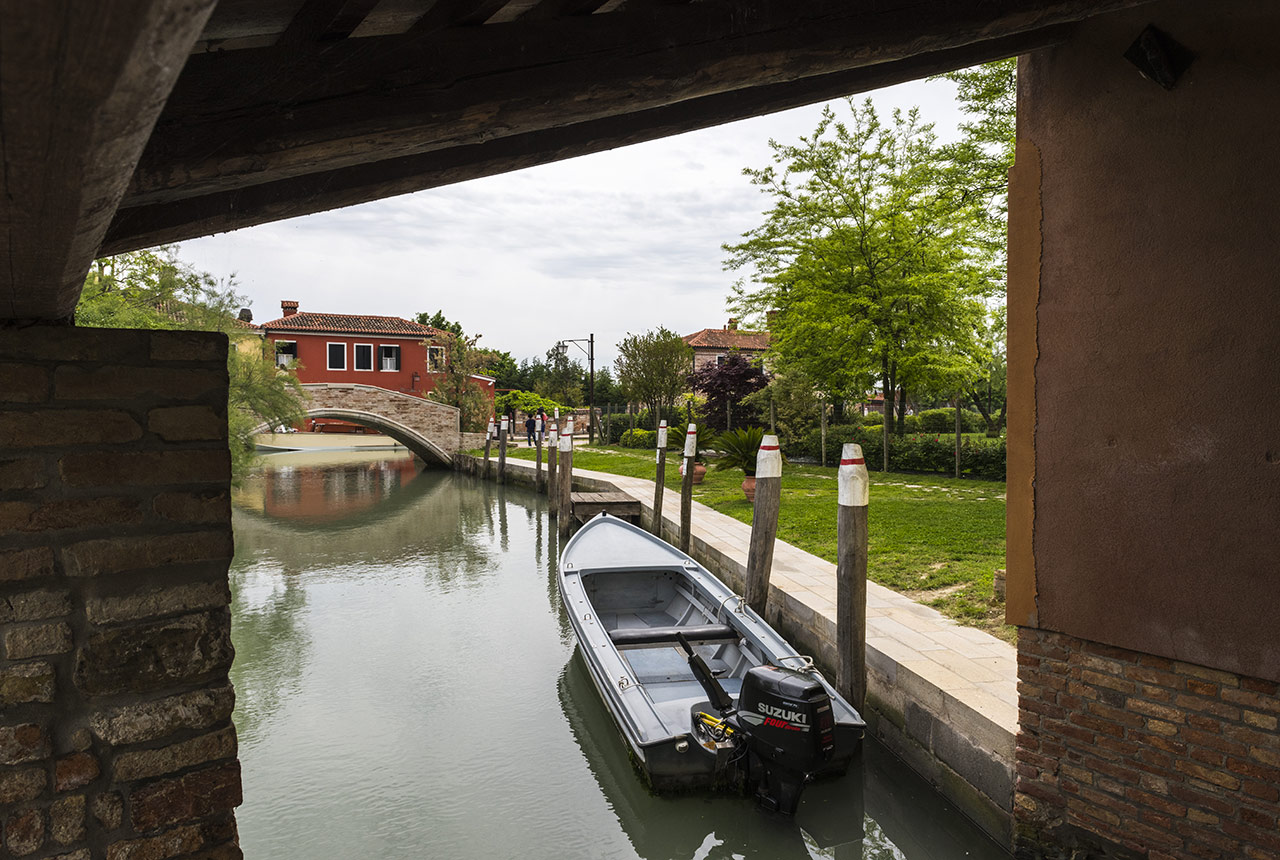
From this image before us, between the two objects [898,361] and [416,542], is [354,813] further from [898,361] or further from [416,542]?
[898,361]

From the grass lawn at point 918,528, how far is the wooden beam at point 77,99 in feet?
15.9

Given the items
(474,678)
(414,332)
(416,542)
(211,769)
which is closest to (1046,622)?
(211,769)

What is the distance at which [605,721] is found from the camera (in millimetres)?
5363

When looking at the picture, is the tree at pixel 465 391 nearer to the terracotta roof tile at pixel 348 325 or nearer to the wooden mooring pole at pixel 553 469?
the terracotta roof tile at pixel 348 325

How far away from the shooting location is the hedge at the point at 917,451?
1279 cm

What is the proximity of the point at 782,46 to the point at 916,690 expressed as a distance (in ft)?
10.7

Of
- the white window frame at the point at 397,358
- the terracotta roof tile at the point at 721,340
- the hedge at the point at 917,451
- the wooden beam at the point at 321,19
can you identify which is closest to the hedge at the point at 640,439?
the hedge at the point at 917,451

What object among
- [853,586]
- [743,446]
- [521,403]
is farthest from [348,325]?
[853,586]

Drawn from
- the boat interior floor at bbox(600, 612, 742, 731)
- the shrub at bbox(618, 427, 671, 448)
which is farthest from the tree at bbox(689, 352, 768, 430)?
the boat interior floor at bbox(600, 612, 742, 731)

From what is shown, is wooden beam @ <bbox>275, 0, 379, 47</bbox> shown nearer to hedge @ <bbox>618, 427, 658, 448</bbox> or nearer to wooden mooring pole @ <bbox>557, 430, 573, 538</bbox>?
wooden mooring pole @ <bbox>557, 430, 573, 538</bbox>

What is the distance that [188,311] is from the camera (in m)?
12.2

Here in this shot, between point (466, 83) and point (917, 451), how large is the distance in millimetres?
13684

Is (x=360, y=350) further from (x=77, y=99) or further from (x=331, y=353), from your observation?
(x=77, y=99)

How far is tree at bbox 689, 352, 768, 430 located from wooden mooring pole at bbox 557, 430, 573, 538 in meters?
8.10
